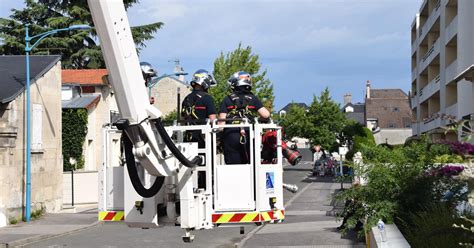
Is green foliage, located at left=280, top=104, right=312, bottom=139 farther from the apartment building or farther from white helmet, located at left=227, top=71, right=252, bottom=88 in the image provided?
white helmet, located at left=227, top=71, right=252, bottom=88

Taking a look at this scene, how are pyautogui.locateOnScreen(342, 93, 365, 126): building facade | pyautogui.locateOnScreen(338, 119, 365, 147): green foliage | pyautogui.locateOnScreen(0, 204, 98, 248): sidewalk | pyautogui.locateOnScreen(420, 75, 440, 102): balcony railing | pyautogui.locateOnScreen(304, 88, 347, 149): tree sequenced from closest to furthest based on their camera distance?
pyautogui.locateOnScreen(0, 204, 98, 248): sidewalk → pyautogui.locateOnScreen(420, 75, 440, 102): balcony railing → pyautogui.locateOnScreen(338, 119, 365, 147): green foliage → pyautogui.locateOnScreen(304, 88, 347, 149): tree → pyautogui.locateOnScreen(342, 93, 365, 126): building facade

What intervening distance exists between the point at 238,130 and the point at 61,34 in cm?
4332

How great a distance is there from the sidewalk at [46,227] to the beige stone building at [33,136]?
72 cm

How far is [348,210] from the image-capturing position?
36.8 feet

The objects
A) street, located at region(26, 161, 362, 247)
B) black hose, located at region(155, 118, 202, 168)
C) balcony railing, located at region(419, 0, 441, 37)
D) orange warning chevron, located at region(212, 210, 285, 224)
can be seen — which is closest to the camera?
black hose, located at region(155, 118, 202, 168)

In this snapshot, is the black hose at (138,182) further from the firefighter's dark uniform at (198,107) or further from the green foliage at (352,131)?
the green foliage at (352,131)

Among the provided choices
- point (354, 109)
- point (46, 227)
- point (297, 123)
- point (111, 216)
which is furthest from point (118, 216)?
point (354, 109)

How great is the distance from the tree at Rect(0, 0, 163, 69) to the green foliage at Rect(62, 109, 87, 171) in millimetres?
12679

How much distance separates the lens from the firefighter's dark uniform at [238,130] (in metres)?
8.82

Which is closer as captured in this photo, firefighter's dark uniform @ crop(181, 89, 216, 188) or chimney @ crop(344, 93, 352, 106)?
firefighter's dark uniform @ crop(181, 89, 216, 188)

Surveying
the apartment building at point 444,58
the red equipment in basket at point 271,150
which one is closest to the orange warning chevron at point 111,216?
the red equipment in basket at point 271,150

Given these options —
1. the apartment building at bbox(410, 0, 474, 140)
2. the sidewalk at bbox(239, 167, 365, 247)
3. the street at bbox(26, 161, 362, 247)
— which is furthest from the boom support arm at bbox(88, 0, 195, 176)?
the apartment building at bbox(410, 0, 474, 140)

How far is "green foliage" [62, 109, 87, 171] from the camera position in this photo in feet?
114

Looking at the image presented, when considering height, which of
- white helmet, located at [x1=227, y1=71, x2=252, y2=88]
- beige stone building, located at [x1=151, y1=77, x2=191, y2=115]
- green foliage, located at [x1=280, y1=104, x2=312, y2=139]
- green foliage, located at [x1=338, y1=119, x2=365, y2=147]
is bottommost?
white helmet, located at [x1=227, y1=71, x2=252, y2=88]
